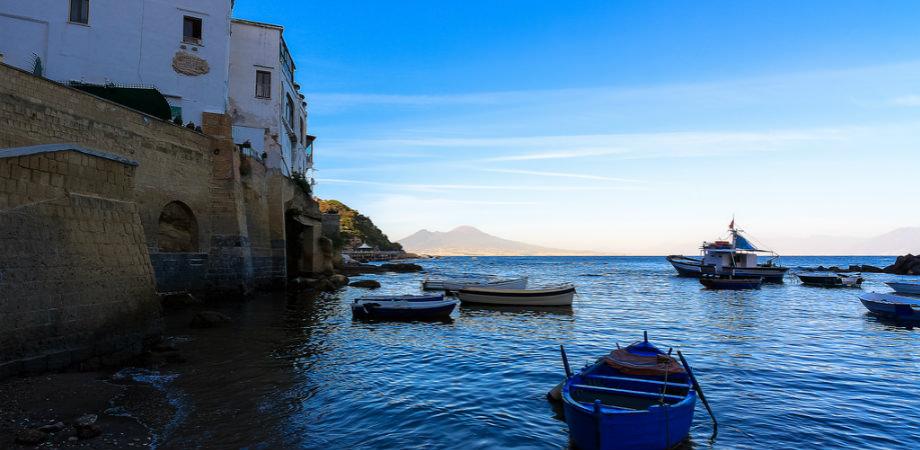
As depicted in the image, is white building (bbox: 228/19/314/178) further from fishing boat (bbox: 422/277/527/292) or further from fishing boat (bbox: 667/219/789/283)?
fishing boat (bbox: 667/219/789/283)

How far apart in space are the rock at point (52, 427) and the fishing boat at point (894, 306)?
3149 cm

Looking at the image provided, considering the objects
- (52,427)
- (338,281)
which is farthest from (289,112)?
(52,427)

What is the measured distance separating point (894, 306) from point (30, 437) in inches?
1268

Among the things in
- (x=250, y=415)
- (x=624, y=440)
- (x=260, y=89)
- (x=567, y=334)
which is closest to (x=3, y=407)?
(x=250, y=415)

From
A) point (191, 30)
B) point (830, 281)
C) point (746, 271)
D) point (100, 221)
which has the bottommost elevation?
point (830, 281)

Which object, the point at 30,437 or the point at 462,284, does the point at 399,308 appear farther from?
the point at 30,437

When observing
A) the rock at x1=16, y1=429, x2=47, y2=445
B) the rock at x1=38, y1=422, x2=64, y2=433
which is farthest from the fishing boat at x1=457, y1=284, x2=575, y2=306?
the rock at x1=16, y1=429, x2=47, y2=445

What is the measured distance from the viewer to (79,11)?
26859mm

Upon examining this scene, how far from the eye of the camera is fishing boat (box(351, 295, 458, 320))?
861 inches

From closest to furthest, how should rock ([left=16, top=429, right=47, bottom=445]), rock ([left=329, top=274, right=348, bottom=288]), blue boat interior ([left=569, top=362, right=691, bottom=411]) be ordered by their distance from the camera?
rock ([left=16, top=429, right=47, bottom=445])
blue boat interior ([left=569, top=362, right=691, bottom=411])
rock ([left=329, top=274, right=348, bottom=288])

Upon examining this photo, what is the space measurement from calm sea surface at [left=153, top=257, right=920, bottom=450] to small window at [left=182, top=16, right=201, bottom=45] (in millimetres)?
16711

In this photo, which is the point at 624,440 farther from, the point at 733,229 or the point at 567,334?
the point at 733,229

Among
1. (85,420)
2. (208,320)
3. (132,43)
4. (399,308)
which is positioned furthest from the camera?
(132,43)

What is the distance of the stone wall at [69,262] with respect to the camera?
9.24 meters
